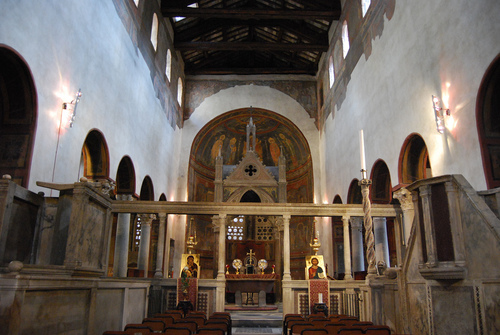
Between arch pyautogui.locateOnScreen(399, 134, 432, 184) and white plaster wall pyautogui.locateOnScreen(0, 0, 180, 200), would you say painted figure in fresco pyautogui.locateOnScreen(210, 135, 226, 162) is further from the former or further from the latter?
arch pyautogui.locateOnScreen(399, 134, 432, 184)

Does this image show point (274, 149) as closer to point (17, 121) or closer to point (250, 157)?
point (250, 157)

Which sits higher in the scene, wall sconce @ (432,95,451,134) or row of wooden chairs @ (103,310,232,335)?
wall sconce @ (432,95,451,134)

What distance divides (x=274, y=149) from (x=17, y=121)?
1949 centimetres

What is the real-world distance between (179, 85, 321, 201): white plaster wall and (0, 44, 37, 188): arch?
50.7 feet

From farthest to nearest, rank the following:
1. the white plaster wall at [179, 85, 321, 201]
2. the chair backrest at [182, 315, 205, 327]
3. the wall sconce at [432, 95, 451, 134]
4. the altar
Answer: the white plaster wall at [179, 85, 321, 201] < the altar < the wall sconce at [432, 95, 451, 134] < the chair backrest at [182, 315, 205, 327]

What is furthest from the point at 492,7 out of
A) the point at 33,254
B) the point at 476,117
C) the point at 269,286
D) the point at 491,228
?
the point at 269,286

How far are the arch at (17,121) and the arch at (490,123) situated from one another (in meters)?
9.90

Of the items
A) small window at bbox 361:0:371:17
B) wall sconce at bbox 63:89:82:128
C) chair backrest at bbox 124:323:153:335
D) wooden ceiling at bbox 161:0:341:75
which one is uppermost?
wooden ceiling at bbox 161:0:341:75

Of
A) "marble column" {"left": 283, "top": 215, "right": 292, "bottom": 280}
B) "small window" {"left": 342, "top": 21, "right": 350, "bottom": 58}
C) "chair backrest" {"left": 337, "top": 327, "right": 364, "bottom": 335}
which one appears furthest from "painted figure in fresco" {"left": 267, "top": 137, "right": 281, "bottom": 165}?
"chair backrest" {"left": 337, "top": 327, "right": 364, "bottom": 335}

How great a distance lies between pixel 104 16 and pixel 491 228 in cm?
1231

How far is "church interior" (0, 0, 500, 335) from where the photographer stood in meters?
5.59

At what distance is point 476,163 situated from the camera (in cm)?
866

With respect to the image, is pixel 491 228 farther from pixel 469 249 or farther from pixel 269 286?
pixel 269 286

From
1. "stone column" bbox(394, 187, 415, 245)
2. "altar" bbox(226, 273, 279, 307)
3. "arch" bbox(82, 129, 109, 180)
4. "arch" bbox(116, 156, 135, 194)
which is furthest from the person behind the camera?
"altar" bbox(226, 273, 279, 307)
